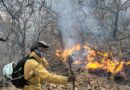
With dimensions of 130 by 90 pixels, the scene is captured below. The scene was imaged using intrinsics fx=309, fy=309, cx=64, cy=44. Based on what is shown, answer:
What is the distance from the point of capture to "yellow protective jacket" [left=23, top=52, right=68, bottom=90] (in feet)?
19.3

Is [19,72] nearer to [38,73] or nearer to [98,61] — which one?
[38,73]

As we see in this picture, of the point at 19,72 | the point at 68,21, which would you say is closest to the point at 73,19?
the point at 68,21

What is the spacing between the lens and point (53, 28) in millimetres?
19125

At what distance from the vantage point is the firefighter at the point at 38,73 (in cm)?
588

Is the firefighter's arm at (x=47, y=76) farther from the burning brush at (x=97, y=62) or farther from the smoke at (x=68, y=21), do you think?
the smoke at (x=68, y=21)

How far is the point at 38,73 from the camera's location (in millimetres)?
5910

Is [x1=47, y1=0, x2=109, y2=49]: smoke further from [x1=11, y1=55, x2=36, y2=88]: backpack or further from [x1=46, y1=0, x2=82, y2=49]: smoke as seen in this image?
[x1=11, y1=55, x2=36, y2=88]: backpack

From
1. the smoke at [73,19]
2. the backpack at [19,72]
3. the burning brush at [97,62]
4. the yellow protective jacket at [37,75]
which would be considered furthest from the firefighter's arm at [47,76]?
the smoke at [73,19]

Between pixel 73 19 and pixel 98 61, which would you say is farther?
pixel 73 19

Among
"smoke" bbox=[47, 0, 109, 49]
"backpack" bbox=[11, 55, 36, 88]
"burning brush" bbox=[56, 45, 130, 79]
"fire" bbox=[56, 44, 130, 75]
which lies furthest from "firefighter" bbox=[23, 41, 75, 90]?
"smoke" bbox=[47, 0, 109, 49]

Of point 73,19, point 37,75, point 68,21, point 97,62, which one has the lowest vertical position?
point 97,62

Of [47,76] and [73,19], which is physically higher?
[73,19]

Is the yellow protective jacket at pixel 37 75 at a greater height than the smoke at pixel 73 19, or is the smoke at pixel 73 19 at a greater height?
the smoke at pixel 73 19

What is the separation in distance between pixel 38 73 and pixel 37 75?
0.09m
